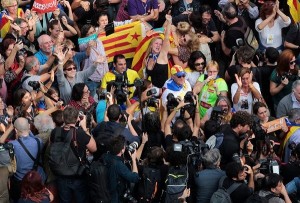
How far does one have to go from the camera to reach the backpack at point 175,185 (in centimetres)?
1277

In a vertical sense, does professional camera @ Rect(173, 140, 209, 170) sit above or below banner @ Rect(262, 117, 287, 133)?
above

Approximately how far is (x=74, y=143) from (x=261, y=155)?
2535mm

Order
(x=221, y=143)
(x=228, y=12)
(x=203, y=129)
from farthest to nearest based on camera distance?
1. (x=228, y=12)
2. (x=203, y=129)
3. (x=221, y=143)

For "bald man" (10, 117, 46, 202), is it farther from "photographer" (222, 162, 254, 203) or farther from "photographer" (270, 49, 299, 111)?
"photographer" (270, 49, 299, 111)

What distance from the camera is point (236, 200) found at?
1273 cm

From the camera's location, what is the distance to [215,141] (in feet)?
45.2

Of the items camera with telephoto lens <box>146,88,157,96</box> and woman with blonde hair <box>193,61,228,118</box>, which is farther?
woman with blonde hair <box>193,61,228,118</box>

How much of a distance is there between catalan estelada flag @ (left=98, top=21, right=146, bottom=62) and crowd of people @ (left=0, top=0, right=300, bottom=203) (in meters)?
0.19

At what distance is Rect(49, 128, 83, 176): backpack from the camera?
13.1m

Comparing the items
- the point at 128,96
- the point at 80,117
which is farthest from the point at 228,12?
the point at 80,117

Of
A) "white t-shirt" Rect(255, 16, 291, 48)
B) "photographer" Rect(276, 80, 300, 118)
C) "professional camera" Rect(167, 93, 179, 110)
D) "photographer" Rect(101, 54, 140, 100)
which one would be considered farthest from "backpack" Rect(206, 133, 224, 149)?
"white t-shirt" Rect(255, 16, 291, 48)

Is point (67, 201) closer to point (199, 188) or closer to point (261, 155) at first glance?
point (199, 188)

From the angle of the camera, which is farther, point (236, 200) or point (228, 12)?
point (228, 12)

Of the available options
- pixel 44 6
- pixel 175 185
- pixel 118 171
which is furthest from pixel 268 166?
pixel 44 6
